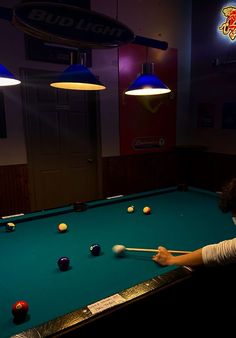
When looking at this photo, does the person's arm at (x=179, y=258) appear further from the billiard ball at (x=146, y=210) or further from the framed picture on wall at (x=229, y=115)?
the framed picture on wall at (x=229, y=115)

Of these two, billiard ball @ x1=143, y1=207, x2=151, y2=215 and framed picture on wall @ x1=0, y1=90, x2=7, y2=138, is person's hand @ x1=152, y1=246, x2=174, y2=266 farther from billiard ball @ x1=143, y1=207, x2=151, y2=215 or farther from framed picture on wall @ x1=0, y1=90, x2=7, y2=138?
framed picture on wall @ x1=0, y1=90, x2=7, y2=138

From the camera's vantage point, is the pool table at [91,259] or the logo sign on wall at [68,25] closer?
the pool table at [91,259]

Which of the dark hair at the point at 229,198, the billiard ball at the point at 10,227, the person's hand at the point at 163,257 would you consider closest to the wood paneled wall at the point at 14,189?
the billiard ball at the point at 10,227

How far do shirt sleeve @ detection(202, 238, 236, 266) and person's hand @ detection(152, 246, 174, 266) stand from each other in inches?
6.8

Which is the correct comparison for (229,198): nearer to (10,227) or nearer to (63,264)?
(63,264)

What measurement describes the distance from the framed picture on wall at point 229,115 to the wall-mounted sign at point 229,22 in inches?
41.2

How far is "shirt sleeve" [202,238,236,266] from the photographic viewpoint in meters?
1.37

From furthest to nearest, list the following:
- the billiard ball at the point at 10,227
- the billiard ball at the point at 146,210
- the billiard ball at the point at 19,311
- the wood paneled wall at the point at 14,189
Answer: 1. the wood paneled wall at the point at 14,189
2. the billiard ball at the point at 146,210
3. the billiard ball at the point at 10,227
4. the billiard ball at the point at 19,311

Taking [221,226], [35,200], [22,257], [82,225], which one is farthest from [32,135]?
[221,226]

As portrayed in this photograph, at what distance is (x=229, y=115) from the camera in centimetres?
463

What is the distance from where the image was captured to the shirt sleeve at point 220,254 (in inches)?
53.9

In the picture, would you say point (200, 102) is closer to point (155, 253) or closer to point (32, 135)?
point (32, 135)

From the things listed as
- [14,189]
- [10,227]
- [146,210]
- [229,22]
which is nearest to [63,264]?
[10,227]

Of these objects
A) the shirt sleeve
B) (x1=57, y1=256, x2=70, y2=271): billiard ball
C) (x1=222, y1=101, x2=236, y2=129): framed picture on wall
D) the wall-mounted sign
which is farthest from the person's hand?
the wall-mounted sign
